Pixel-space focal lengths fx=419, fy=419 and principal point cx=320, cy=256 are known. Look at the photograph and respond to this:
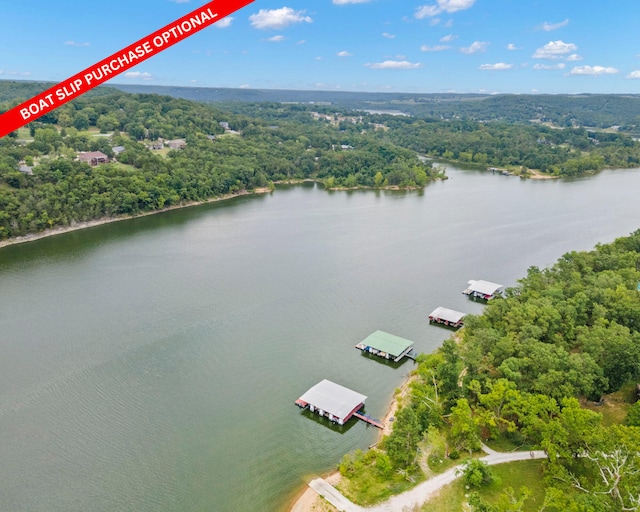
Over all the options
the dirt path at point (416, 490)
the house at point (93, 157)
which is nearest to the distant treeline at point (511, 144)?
the house at point (93, 157)

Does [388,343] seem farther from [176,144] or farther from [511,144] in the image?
[511,144]

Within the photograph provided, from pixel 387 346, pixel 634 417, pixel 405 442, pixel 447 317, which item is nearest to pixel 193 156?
pixel 447 317

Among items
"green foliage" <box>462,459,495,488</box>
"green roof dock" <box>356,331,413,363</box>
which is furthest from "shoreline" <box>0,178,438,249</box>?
"green foliage" <box>462,459,495,488</box>

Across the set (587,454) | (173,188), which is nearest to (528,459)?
(587,454)

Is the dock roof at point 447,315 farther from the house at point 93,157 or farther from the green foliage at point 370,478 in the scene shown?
the house at point 93,157

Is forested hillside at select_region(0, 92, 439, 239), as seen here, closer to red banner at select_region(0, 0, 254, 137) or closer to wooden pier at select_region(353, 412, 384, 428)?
wooden pier at select_region(353, 412, 384, 428)

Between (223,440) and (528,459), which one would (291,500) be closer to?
(223,440)
